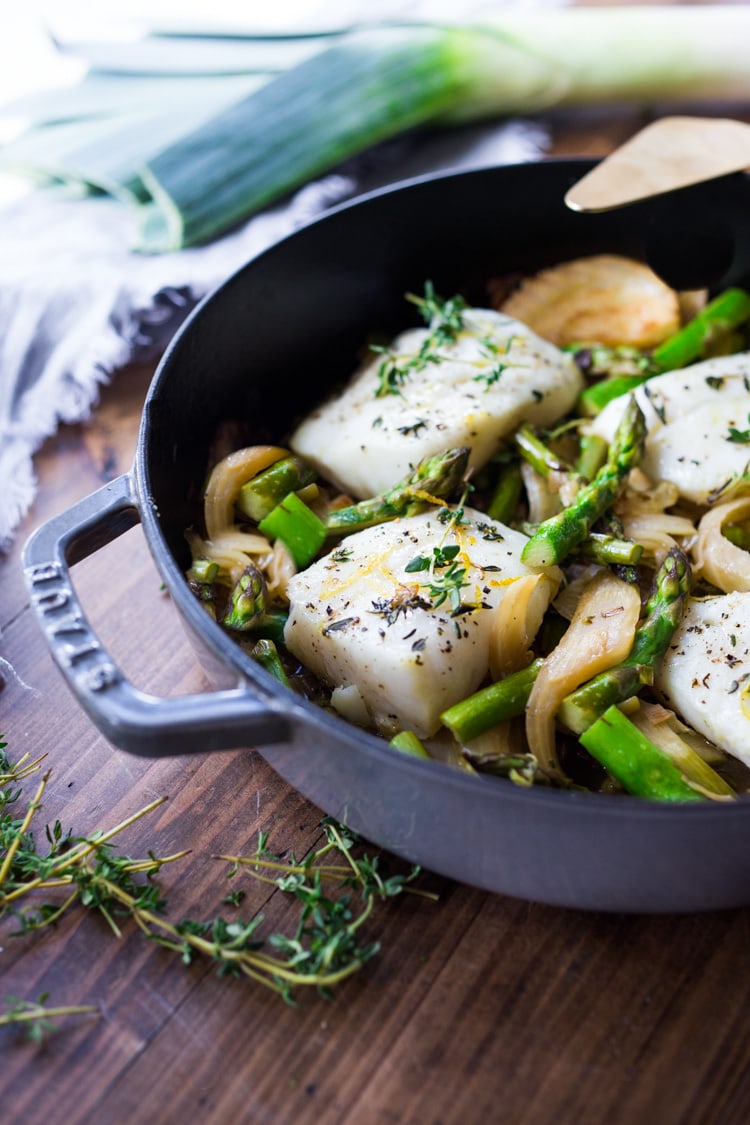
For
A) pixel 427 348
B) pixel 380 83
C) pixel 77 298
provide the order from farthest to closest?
1. pixel 380 83
2. pixel 77 298
3. pixel 427 348

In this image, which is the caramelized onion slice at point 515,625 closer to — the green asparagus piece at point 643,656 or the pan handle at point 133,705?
the green asparagus piece at point 643,656

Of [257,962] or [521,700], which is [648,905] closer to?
[521,700]

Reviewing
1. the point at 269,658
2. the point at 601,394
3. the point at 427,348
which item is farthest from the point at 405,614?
the point at 601,394

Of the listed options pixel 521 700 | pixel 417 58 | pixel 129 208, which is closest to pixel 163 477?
pixel 521 700

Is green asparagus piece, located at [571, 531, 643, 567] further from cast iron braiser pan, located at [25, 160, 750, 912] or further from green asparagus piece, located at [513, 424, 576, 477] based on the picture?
cast iron braiser pan, located at [25, 160, 750, 912]

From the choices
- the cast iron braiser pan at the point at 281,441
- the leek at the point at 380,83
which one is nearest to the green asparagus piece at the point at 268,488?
the cast iron braiser pan at the point at 281,441

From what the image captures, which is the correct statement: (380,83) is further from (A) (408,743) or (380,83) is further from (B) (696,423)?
(A) (408,743)
